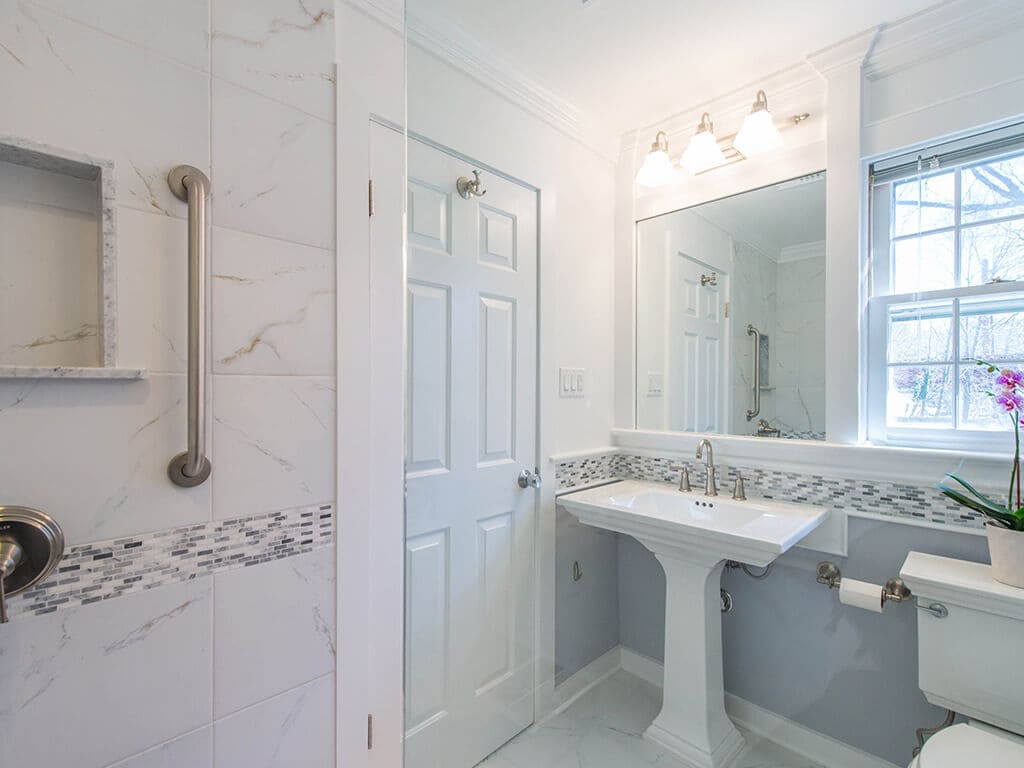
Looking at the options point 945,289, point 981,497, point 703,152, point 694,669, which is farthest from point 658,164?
point 694,669

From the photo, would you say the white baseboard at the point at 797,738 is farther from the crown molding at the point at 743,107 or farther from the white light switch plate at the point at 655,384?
the crown molding at the point at 743,107

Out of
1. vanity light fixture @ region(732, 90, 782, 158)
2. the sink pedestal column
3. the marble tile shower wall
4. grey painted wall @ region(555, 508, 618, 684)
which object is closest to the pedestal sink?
the sink pedestal column

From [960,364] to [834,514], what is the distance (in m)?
0.59

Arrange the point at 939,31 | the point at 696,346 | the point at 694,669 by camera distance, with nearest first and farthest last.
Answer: the point at 939,31 < the point at 694,669 < the point at 696,346

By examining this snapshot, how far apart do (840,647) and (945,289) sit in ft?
3.96

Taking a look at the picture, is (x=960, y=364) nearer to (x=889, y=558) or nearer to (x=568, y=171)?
(x=889, y=558)

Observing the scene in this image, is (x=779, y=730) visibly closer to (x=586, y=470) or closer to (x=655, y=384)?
(x=586, y=470)

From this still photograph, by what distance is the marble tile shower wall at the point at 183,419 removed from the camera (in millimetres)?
723

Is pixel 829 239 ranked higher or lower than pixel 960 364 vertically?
higher

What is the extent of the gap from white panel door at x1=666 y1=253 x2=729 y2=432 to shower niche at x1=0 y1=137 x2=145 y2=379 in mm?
1839

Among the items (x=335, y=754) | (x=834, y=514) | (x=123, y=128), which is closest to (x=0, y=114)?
(x=123, y=128)

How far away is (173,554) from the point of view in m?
0.84

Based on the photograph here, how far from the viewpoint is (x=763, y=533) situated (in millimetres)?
1404

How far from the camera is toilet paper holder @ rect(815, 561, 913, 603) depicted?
1403mm
